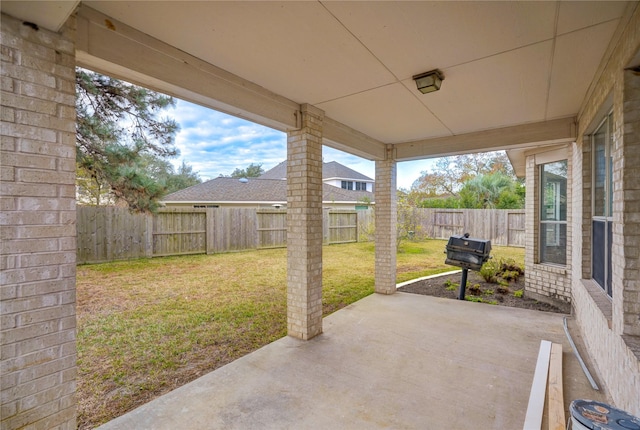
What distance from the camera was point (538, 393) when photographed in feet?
8.60

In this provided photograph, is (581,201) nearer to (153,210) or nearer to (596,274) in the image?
(596,274)

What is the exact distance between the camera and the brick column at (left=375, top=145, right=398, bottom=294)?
6.00 metres

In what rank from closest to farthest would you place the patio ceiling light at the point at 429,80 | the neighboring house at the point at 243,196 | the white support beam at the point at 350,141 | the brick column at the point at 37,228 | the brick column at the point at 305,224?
1. the brick column at the point at 37,228
2. the patio ceiling light at the point at 429,80
3. the brick column at the point at 305,224
4. the white support beam at the point at 350,141
5. the neighboring house at the point at 243,196

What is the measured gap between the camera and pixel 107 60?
2141mm

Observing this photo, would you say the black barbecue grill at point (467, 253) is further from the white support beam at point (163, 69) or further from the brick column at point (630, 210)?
the white support beam at point (163, 69)

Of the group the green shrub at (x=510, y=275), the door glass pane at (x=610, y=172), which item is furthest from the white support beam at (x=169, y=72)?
the green shrub at (x=510, y=275)

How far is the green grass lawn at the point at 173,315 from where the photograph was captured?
10.1 feet

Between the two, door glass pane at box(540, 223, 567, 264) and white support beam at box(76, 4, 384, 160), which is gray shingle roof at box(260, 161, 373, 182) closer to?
door glass pane at box(540, 223, 567, 264)

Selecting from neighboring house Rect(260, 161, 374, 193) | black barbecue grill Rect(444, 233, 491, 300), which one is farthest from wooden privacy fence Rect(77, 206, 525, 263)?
neighboring house Rect(260, 161, 374, 193)

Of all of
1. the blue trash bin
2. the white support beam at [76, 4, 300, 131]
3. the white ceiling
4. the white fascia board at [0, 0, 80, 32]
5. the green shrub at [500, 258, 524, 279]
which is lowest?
the green shrub at [500, 258, 524, 279]

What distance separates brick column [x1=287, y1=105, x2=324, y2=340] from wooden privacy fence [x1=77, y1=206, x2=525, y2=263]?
6519mm

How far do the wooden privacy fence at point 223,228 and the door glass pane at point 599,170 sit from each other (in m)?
8.34

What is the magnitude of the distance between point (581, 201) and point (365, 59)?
135 inches

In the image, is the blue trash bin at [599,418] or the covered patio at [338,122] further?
the covered patio at [338,122]
